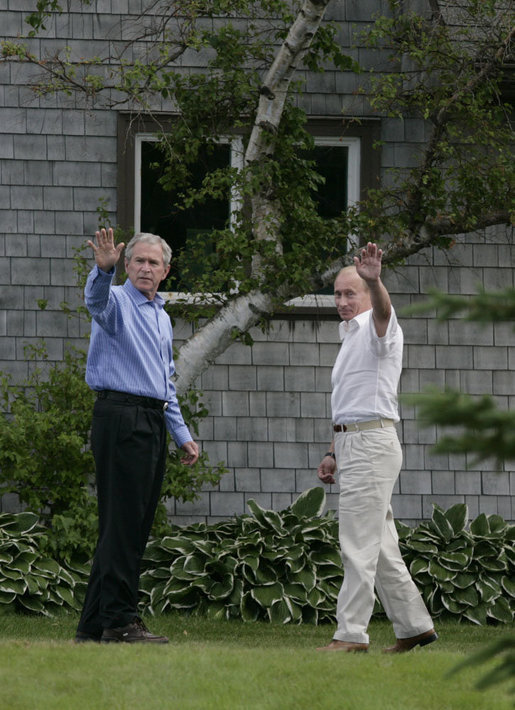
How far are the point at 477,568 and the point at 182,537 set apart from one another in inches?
82.1

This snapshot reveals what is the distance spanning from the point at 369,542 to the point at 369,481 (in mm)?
269

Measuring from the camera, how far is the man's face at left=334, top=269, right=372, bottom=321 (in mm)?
5004

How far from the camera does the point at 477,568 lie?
7383mm

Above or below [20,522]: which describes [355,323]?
above

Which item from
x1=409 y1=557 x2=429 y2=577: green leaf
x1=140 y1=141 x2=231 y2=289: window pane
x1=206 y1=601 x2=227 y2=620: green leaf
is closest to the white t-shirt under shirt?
x1=206 y1=601 x2=227 y2=620: green leaf

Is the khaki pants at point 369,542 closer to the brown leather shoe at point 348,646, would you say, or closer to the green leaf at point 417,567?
the brown leather shoe at point 348,646

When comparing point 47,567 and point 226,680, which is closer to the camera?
point 226,680

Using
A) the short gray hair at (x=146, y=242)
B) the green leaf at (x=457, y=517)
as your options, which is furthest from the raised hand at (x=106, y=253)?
the green leaf at (x=457, y=517)

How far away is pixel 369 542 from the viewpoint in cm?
465

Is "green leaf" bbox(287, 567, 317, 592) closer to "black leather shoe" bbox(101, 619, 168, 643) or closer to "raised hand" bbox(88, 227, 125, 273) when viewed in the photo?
"black leather shoe" bbox(101, 619, 168, 643)

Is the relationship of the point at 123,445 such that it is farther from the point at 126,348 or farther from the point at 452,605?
the point at 452,605

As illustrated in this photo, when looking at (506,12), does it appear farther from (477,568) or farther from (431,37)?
(477,568)

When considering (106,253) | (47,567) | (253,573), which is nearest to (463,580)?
(253,573)

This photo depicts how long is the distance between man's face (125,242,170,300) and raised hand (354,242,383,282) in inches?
39.0
